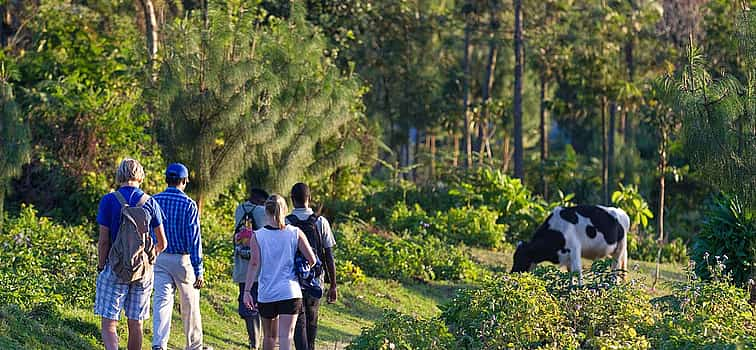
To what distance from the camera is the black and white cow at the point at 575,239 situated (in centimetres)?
1703

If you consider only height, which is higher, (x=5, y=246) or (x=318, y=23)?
(x=318, y=23)

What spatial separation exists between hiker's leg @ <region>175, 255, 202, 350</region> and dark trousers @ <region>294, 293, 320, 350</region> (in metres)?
0.98

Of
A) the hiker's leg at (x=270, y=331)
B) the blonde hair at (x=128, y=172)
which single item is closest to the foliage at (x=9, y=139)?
the blonde hair at (x=128, y=172)

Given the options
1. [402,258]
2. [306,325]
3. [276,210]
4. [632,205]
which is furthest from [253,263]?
[632,205]

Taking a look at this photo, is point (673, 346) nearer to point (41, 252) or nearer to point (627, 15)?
point (41, 252)

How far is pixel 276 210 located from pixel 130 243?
1.27 meters

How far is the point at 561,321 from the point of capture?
9.62 metres

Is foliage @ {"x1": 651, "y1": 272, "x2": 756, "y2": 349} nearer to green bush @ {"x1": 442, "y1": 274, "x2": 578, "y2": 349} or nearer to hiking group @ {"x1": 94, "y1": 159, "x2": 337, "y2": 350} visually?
green bush @ {"x1": 442, "y1": 274, "x2": 578, "y2": 349}

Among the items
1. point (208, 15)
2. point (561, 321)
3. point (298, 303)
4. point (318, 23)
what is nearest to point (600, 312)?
point (561, 321)

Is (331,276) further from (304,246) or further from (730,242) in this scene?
(730,242)

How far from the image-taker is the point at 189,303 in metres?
10.0

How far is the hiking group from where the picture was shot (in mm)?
9219

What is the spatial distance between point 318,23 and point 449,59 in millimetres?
18555

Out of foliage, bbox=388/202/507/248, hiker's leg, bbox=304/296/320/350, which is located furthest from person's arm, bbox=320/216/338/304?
foliage, bbox=388/202/507/248
